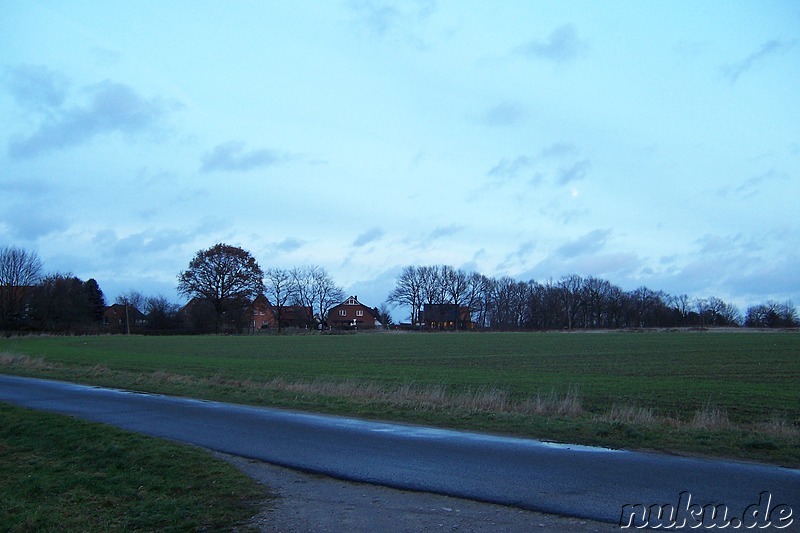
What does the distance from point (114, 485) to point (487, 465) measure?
520 cm

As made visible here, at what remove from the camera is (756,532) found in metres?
6.12

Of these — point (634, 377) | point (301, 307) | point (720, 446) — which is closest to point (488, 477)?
point (720, 446)

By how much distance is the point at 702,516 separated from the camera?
6.63 metres

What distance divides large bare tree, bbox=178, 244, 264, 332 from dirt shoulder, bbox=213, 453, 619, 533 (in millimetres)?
108657

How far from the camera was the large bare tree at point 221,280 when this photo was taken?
4407 inches

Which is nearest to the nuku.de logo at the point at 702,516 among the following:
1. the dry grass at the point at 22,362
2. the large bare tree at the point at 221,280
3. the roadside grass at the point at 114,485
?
the roadside grass at the point at 114,485

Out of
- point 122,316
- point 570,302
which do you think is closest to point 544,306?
point 570,302

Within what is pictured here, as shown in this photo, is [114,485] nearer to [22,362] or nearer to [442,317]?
[22,362]

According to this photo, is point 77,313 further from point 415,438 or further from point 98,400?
point 415,438

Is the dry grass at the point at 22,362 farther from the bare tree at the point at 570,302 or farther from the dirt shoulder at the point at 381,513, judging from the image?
the bare tree at the point at 570,302

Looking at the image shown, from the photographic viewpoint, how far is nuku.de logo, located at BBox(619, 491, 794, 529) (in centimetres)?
634

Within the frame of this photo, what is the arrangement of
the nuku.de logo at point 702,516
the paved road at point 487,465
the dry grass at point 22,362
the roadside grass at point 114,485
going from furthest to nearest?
the dry grass at point 22,362, the paved road at point 487,465, the roadside grass at point 114,485, the nuku.de logo at point 702,516

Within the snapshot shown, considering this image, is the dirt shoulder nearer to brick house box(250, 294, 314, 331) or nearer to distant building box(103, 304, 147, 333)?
distant building box(103, 304, 147, 333)

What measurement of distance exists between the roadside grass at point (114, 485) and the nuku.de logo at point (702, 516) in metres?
4.17
